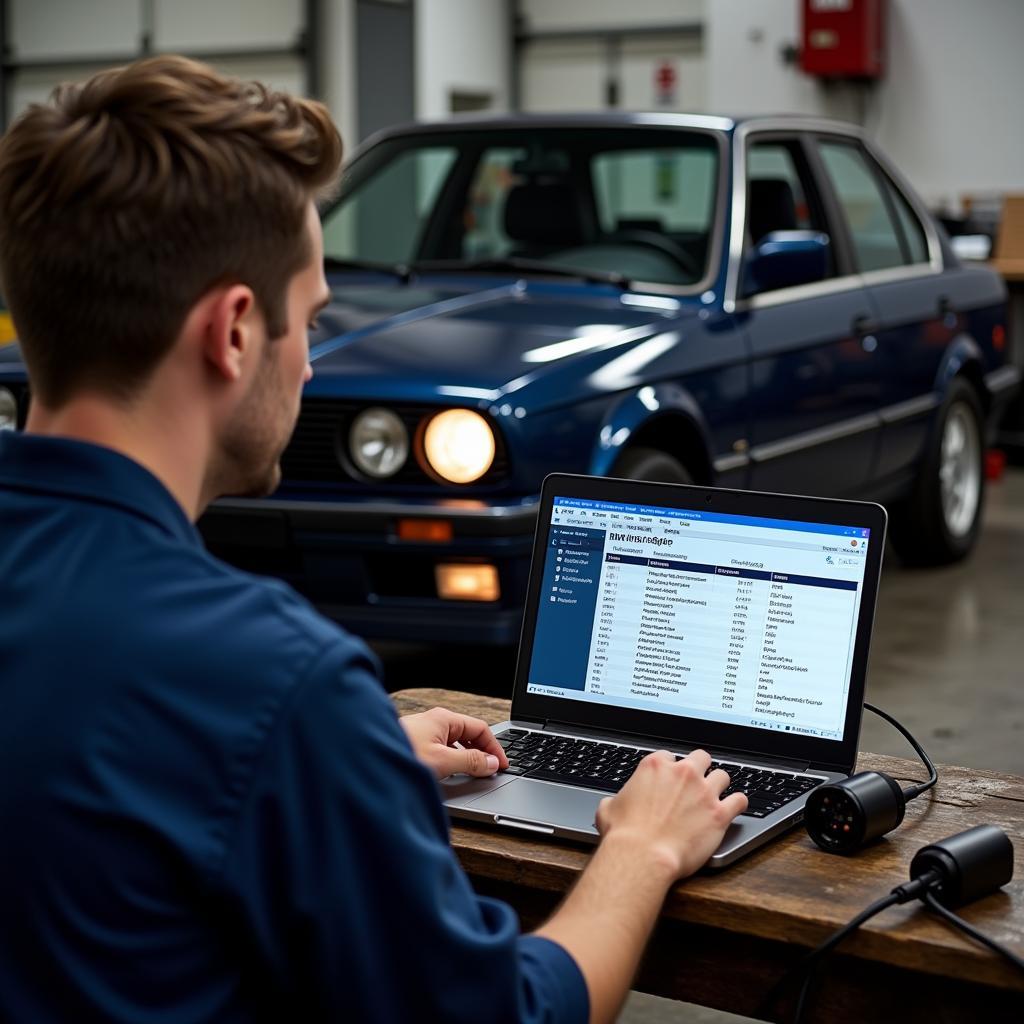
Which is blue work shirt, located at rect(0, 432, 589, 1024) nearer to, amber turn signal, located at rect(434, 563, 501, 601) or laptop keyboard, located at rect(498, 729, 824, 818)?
laptop keyboard, located at rect(498, 729, 824, 818)

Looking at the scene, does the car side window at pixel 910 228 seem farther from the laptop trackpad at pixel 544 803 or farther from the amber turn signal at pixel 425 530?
the laptop trackpad at pixel 544 803

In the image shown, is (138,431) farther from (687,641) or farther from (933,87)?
(933,87)

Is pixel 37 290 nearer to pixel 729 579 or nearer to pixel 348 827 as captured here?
pixel 348 827

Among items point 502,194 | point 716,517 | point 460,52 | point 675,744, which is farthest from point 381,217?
point 460,52

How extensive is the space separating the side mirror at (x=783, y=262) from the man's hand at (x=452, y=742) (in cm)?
302

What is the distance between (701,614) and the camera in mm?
1740

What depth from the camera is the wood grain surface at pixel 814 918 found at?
1277mm

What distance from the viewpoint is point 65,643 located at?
3.29ft

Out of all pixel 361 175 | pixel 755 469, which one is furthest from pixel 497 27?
pixel 755 469

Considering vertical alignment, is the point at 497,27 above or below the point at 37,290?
above

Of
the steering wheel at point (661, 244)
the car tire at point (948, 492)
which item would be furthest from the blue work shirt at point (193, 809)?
the car tire at point (948, 492)

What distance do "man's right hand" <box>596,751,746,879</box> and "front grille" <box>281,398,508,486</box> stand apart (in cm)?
234

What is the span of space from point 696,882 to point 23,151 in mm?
765

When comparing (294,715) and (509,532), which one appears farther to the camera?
(509,532)
